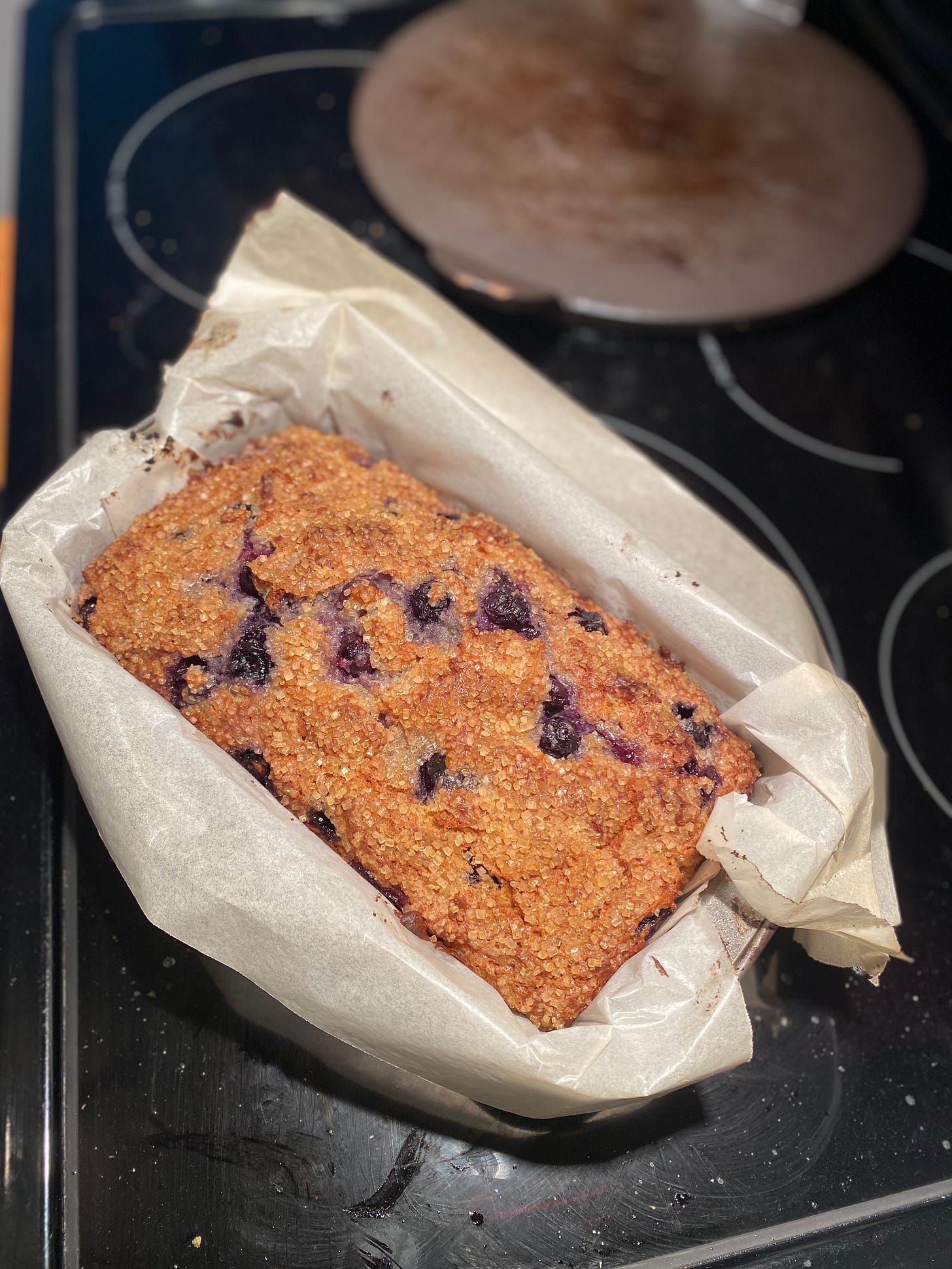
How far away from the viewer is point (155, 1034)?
942 millimetres

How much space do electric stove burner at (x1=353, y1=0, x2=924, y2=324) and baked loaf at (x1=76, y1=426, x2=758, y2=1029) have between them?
0.68 m

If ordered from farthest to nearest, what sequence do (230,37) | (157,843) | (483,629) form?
(230,37)
(483,629)
(157,843)

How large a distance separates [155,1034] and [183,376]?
633mm

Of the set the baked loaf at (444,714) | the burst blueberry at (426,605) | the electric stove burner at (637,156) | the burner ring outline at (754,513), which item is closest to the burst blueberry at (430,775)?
the baked loaf at (444,714)

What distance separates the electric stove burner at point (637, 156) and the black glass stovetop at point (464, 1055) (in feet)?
0.24

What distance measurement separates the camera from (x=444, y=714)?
2.83ft

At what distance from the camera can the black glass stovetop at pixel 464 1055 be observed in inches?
34.5

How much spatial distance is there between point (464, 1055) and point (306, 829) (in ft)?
0.71

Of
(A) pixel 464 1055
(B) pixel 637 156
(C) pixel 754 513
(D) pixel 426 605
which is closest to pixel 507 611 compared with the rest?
(D) pixel 426 605

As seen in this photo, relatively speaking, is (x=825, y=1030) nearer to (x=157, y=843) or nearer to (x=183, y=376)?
(x=157, y=843)

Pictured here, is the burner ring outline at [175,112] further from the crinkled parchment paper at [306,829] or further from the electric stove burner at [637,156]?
the crinkled parchment paper at [306,829]

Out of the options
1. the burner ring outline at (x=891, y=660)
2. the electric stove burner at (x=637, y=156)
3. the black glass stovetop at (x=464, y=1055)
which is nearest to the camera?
the black glass stovetop at (x=464, y=1055)

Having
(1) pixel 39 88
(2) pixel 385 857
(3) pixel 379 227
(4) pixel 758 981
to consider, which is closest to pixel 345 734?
(2) pixel 385 857

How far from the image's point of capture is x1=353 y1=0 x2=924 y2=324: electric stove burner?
1.47 m
